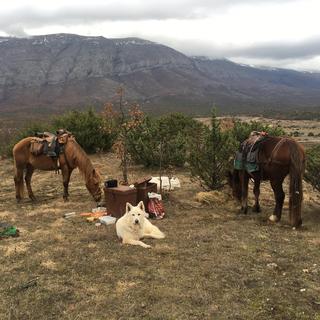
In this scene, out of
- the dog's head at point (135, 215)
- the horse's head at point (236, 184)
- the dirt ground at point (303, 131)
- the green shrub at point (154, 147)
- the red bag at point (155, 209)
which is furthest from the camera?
the dirt ground at point (303, 131)

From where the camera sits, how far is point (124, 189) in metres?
9.99

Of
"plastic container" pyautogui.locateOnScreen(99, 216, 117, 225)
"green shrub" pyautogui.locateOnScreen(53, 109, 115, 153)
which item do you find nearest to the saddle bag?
"plastic container" pyautogui.locateOnScreen(99, 216, 117, 225)

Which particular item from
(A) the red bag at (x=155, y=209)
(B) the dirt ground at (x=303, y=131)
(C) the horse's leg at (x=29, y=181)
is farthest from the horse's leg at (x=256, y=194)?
(B) the dirt ground at (x=303, y=131)

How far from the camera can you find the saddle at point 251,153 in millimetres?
9766

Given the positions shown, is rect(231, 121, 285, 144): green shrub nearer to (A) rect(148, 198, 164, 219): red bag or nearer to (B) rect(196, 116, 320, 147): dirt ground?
(A) rect(148, 198, 164, 219): red bag

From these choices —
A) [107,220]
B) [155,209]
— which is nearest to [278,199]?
[155,209]

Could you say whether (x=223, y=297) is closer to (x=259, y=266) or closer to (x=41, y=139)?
(x=259, y=266)

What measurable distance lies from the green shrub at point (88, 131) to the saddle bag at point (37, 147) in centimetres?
797

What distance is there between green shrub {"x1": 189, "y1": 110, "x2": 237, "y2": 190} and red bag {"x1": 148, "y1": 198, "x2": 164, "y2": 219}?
2.45 m

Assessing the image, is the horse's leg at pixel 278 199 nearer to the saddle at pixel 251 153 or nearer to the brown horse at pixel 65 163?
the saddle at pixel 251 153

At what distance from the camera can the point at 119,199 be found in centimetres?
986

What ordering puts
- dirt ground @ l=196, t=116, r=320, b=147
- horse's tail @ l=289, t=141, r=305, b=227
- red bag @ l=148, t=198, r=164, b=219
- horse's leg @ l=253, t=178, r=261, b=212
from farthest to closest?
dirt ground @ l=196, t=116, r=320, b=147, horse's leg @ l=253, t=178, r=261, b=212, red bag @ l=148, t=198, r=164, b=219, horse's tail @ l=289, t=141, r=305, b=227

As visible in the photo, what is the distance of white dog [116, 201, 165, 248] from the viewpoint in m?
8.17

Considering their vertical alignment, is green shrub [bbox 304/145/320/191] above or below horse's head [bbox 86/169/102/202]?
above
